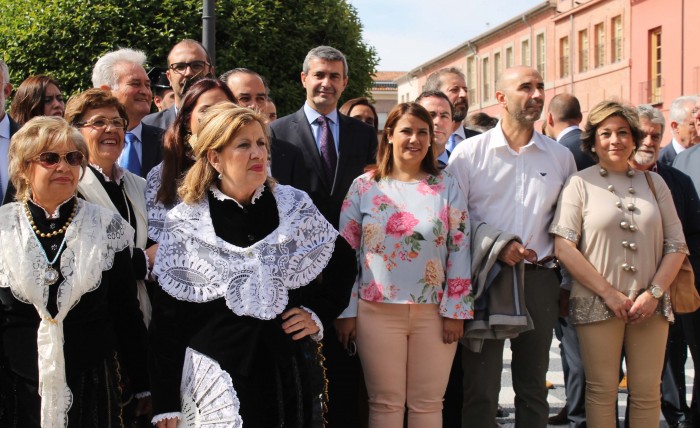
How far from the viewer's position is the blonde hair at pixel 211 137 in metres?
3.68

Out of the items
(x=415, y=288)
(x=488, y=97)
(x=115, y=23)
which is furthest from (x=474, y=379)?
(x=488, y=97)

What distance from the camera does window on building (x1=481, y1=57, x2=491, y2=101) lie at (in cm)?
4619

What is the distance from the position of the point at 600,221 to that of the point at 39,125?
10.8 ft

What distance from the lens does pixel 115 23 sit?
38.1 feet

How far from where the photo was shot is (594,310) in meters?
5.22

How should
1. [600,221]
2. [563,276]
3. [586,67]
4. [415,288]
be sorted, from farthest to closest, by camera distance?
[586,67] < [563,276] < [600,221] < [415,288]

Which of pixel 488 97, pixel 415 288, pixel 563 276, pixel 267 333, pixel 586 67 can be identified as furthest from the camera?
pixel 488 97

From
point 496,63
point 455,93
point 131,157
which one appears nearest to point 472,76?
point 496,63

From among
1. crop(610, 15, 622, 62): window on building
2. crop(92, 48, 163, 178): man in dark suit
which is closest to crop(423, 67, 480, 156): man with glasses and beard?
crop(92, 48, 163, 178): man in dark suit

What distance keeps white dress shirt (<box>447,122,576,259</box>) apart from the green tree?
7167 millimetres

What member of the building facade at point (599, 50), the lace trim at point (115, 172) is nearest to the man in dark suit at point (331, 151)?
the lace trim at point (115, 172)

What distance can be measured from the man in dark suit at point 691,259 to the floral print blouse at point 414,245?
68.7 inches

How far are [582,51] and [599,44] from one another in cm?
158

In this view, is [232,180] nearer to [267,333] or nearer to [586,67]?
[267,333]
